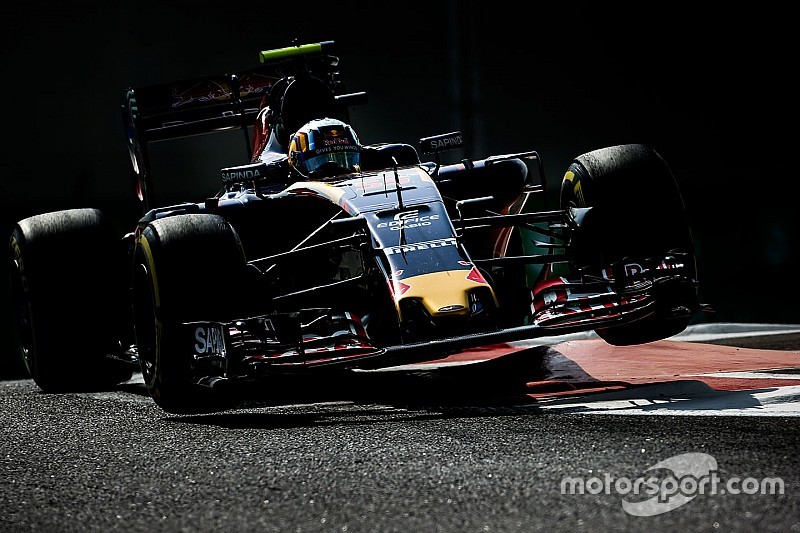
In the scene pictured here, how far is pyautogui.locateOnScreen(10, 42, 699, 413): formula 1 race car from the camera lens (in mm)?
5539

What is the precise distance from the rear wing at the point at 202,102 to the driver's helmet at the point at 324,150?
41.4 inches

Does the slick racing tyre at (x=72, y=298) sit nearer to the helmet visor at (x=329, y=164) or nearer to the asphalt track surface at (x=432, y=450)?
the asphalt track surface at (x=432, y=450)

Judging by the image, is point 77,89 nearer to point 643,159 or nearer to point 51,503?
point 643,159

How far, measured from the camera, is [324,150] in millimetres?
A: 7199

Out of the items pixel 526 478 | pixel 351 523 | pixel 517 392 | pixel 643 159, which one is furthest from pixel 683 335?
pixel 351 523

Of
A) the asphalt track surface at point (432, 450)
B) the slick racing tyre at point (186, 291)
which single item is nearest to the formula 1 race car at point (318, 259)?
the slick racing tyre at point (186, 291)

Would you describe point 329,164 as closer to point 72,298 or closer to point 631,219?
point 72,298

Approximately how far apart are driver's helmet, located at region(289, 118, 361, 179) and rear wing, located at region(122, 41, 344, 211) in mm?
1052

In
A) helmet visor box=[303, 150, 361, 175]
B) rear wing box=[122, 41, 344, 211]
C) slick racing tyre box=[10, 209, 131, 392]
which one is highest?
rear wing box=[122, 41, 344, 211]

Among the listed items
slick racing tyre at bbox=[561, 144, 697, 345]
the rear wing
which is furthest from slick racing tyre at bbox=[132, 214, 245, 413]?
the rear wing

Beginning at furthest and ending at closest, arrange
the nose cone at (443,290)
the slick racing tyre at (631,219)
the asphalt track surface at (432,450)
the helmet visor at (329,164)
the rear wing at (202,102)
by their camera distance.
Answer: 1. the rear wing at (202,102)
2. the helmet visor at (329,164)
3. the slick racing tyre at (631,219)
4. the nose cone at (443,290)
5. the asphalt track surface at (432,450)

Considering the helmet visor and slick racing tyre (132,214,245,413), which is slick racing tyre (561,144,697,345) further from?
slick racing tyre (132,214,245,413)

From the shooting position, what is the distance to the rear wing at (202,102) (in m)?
8.39

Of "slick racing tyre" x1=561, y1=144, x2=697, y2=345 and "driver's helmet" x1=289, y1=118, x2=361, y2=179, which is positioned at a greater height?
"driver's helmet" x1=289, y1=118, x2=361, y2=179
